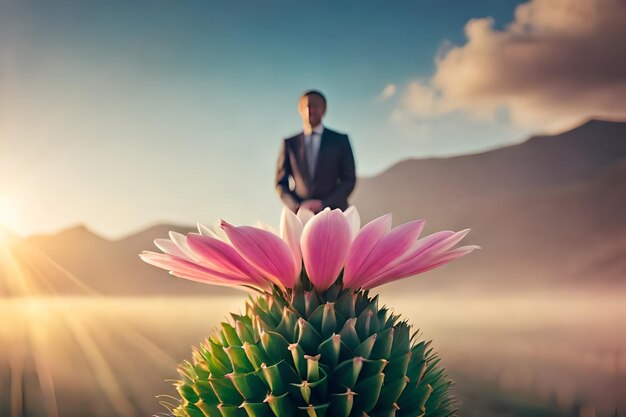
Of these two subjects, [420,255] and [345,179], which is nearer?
[420,255]

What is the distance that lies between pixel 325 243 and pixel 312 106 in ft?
2.91

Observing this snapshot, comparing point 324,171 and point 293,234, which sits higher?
point 324,171

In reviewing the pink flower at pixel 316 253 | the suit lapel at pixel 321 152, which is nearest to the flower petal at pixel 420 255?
the pink flower at pixel 316 253

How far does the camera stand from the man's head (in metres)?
1.34

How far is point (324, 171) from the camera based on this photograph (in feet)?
4.94

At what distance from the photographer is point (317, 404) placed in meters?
0.48

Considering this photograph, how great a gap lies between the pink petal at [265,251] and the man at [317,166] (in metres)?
0.90

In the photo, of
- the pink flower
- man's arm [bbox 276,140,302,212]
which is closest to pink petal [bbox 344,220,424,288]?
the pink flower

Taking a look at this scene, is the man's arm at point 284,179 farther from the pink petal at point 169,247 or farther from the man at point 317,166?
the pink petal at point 169,247

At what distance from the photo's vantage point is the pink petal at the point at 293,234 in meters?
0.53

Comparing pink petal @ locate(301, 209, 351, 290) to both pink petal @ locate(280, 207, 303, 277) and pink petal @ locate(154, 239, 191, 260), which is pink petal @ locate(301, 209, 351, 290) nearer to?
pink petal @ locate(280, 207, 303, 277)

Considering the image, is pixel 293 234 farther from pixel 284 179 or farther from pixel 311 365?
pixel 284 179

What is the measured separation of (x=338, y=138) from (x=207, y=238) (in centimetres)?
103

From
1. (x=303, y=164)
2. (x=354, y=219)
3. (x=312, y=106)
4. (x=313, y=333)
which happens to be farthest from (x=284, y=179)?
(x=313, y=333)
